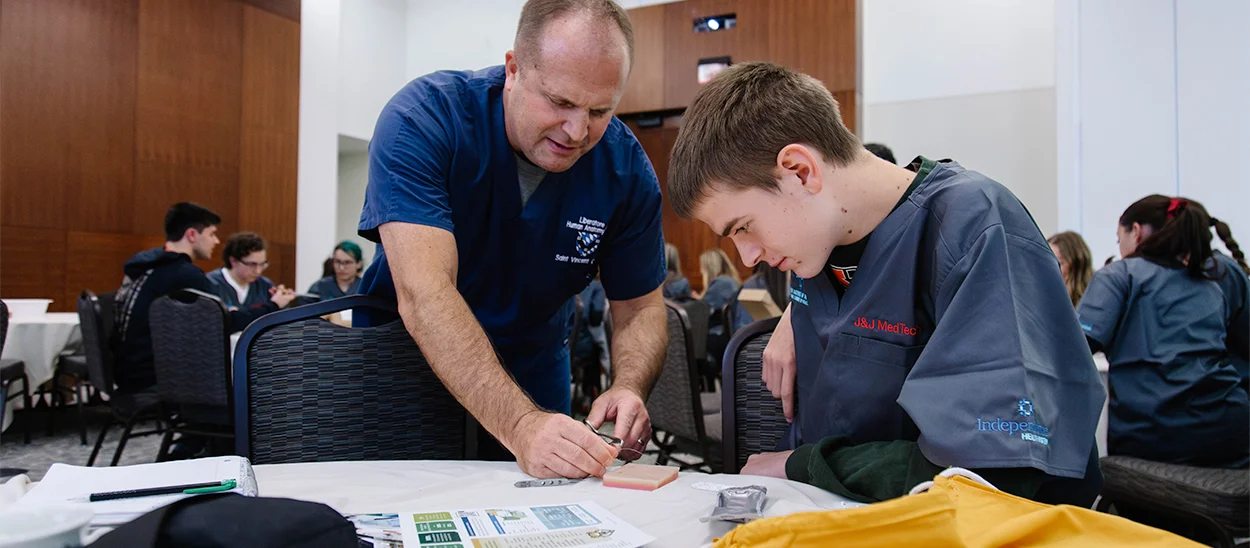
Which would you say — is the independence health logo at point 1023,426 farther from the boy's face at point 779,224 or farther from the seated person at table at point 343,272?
the seated person at table at point 343,272

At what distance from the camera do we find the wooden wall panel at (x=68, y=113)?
21.4 feet

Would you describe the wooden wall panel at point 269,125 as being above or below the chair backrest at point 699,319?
above

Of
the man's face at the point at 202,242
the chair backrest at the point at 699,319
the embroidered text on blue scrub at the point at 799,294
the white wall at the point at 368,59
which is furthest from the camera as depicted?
the white wall at the point at 368,59

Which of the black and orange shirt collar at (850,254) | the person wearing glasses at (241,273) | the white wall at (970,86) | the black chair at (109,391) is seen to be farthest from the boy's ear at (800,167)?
the white wall at (970,86)

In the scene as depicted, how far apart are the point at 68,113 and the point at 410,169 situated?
278 inches

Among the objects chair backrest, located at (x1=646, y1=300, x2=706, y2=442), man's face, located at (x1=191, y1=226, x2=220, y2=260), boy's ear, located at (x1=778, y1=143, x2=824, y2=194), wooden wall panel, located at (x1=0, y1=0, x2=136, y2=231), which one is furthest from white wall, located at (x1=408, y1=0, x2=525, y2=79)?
boy's ear, located at (x1=778, y1=143, x2=824, y2=194)

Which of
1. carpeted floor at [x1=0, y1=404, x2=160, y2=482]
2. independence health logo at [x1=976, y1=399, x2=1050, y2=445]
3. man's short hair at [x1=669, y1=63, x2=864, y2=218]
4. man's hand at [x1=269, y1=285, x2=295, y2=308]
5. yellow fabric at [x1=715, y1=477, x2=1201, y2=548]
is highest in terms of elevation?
man's short hair at [x1=669, y1=63, x2=864, y2=218]

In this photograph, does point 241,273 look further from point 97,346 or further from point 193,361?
point 193,361

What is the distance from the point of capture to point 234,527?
0.64 meters

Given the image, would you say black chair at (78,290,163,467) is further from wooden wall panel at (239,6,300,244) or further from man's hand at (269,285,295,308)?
wooden wall panel at (239,6,300,244)

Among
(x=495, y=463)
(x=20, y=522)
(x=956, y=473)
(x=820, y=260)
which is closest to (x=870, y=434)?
(x=820, y=260)

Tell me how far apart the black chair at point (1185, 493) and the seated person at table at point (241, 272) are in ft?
15.8

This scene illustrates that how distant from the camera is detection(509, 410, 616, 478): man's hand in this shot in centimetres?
112

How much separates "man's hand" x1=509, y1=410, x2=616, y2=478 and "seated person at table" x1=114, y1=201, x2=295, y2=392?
238 cm
